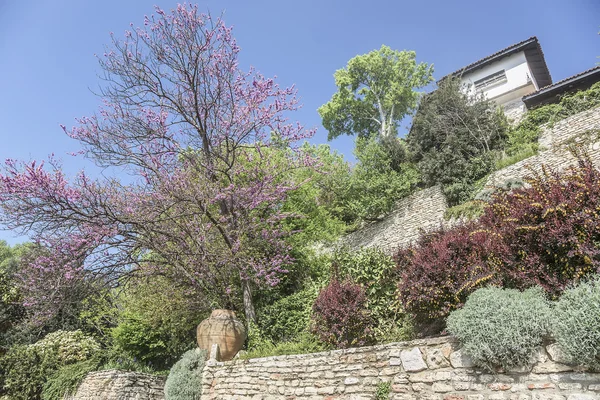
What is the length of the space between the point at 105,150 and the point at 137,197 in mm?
1576

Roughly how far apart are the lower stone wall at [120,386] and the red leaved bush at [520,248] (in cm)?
819

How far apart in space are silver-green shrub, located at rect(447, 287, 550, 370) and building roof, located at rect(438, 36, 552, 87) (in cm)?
1797

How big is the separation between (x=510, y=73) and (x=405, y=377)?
19.9 m

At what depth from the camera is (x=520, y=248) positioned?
15.7 ft

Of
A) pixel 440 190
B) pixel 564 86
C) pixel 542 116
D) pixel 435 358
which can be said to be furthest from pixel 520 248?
pixel 564 86

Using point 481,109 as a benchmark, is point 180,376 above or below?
below

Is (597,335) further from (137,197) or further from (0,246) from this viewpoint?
(0,246)

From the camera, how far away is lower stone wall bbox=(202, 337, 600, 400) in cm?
374

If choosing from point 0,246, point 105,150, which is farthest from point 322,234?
point 0,246

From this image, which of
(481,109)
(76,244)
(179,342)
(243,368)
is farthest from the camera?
(481,109)

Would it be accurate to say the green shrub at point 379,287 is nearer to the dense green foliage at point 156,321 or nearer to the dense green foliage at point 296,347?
the dense green foliage at point 296,347

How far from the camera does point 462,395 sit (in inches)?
169

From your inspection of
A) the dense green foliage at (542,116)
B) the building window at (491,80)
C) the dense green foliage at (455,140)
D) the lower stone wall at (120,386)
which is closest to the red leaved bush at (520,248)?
the dense green foliage at (455,140)

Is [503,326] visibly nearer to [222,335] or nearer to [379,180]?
[222,335]
